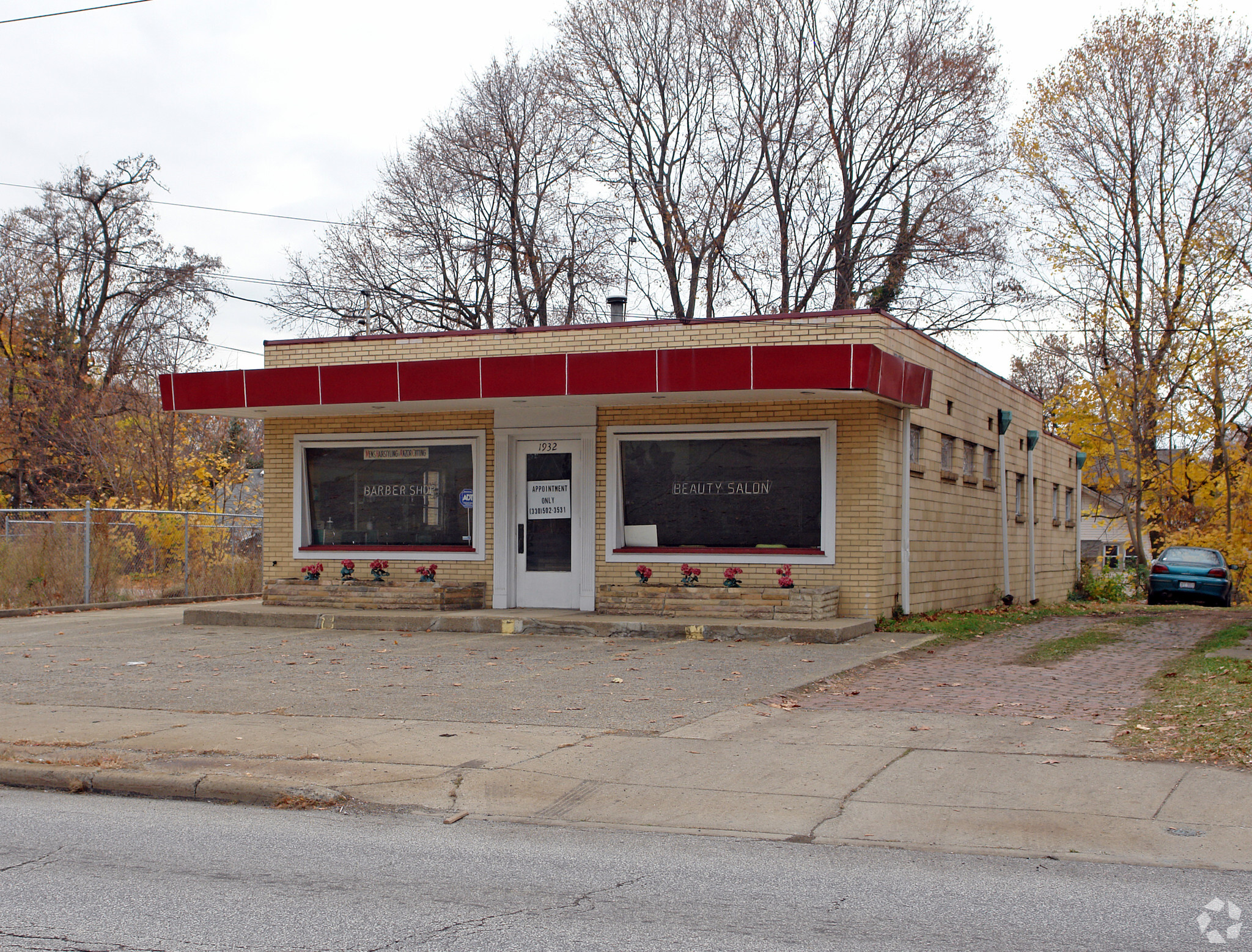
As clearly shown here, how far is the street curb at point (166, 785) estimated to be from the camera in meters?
7.01

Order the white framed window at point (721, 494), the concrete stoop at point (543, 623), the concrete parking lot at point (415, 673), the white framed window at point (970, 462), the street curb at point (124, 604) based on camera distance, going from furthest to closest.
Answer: the white framed window at point (970, 462) < the street curb at point (124, 604) < the white framed window at point (721, 494) < the concrete stoop at point (543, 623) < the concrete parking lot at point (415, 673)

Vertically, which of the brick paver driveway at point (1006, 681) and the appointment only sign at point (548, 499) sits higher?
the appointment only sign at point (548, 499)

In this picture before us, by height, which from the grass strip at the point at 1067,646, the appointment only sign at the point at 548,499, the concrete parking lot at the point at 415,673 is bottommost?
the grass strip at the point at 1067,646

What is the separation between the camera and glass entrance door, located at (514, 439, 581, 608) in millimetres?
17016

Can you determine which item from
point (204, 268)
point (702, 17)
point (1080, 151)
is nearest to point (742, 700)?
point (702, 17)

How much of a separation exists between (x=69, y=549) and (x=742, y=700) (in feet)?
50.6

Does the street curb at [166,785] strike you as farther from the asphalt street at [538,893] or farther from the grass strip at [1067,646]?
the grass strip at [1067,646]

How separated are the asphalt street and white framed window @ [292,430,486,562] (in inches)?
436

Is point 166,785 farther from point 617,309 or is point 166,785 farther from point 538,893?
point 617,309

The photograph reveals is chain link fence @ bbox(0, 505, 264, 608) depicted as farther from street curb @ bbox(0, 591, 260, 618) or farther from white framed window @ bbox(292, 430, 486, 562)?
white framed window @ bbox(292, 430, 486, 562)

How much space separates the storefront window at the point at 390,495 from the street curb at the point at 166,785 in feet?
33.2

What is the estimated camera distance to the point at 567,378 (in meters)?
15.2

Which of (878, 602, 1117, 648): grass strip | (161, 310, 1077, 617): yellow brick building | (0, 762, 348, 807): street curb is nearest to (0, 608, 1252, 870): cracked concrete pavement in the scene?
(0, 762, 348, 807): street curb

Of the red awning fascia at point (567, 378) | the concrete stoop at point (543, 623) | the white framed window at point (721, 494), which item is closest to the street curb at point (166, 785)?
the concrete stoop at point (543, 623)
